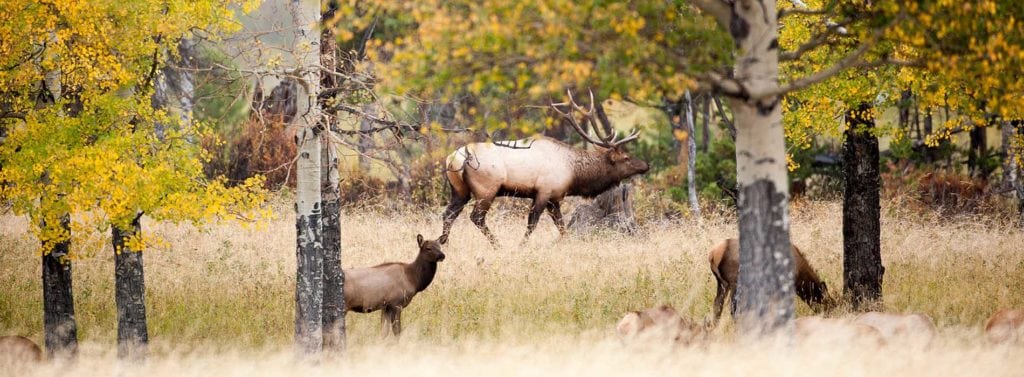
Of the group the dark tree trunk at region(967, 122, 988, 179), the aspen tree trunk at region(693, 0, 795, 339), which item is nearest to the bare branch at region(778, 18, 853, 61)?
the aspen tree trunk at region(693, 0, 795, 339)

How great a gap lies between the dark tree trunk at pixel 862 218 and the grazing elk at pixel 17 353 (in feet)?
27.0

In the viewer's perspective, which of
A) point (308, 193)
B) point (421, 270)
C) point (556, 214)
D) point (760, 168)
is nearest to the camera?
point (760, 168)

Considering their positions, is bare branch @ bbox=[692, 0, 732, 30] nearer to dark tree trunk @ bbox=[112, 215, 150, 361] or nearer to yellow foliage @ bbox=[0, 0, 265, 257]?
yellow foliage @ bbox=[0, 0, 265, 257]

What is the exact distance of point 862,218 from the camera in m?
11.5

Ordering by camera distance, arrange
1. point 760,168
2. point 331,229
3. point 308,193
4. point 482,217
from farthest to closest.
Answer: point 482,217 → point 331,229 → point 308,193 → point 760,168

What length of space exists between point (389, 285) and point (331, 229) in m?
0.99

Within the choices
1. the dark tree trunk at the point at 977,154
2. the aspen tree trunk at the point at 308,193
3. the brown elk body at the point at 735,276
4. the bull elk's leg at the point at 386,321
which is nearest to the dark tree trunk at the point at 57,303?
the aspen tree trunk at the point at 308,193

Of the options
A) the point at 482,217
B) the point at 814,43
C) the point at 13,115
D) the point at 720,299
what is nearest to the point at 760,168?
the point at 814,43

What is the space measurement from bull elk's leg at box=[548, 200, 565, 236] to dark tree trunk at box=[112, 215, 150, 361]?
26.2 feet

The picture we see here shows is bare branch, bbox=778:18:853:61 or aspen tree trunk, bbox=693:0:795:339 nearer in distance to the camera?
aspen tree trunk, bbox=693:0:795:339

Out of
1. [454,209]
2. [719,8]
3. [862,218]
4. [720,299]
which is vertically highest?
[719,8]

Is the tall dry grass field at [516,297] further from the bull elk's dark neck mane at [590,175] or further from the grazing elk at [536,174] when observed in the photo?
the bull elk's dark neck mane at [590,175]

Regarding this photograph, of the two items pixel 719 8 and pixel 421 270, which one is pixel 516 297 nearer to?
pixel 421 270

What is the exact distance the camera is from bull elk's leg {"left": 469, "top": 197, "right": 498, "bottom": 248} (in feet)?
52.9
